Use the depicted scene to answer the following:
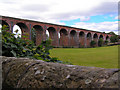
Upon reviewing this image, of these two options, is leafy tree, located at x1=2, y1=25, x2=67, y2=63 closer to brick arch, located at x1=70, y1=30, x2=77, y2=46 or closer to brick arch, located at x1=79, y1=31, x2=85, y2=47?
brick arch, located at x1=70, y1=30, x2=77, y2=46

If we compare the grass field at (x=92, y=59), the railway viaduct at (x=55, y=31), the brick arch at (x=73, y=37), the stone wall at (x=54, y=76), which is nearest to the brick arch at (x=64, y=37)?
the railway viaduct at (x=55, y=31)

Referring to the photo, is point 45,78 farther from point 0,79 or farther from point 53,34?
point 53,34

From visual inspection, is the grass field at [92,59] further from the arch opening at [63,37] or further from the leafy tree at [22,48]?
the arch opening at [63,37]

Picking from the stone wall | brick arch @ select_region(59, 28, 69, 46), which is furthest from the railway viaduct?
the stone wall

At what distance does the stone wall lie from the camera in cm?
66

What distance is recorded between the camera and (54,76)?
0.86 metres

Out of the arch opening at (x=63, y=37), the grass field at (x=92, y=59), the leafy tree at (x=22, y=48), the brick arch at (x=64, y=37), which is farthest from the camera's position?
the brick arch at (x=64, y=37)

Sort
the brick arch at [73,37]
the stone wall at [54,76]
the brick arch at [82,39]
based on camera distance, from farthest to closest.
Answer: the brick arch at [82,39], the brick arch at [73,37], the stone wall at [54,76]

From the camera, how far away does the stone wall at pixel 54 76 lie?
0.66 meters

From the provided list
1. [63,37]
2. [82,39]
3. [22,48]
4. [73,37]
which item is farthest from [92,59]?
[82,39]

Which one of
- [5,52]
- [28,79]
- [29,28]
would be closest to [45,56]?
[5,52]

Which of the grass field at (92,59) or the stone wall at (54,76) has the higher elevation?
the stone wall at (54,76)

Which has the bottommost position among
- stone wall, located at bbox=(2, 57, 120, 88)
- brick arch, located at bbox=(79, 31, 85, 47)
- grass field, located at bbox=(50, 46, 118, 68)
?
grass field, located at bbox=(50, 46, 118, 68)

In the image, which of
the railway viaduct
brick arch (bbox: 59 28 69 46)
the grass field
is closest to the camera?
the grass field
